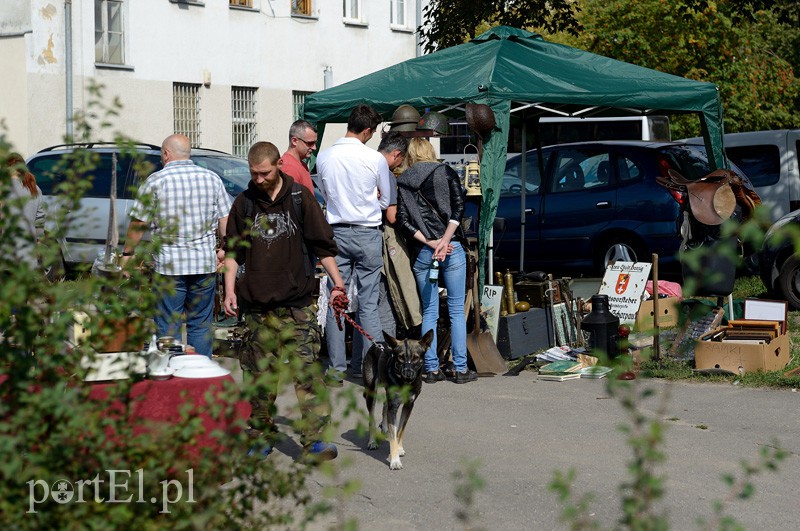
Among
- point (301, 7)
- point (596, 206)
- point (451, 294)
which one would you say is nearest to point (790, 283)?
point (596, 206)

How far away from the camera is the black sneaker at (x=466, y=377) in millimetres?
10570

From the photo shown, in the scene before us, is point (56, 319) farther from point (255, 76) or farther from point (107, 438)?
point (255, 76)

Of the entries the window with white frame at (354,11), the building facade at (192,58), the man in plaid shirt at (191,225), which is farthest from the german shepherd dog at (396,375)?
the window with white frame at (354,11)

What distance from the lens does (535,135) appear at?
15.4m

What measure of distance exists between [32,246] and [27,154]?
24.9 m

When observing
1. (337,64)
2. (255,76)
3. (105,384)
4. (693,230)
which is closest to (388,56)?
(337,64)

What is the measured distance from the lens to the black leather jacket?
10.2 m

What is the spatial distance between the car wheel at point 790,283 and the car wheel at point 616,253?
203cm

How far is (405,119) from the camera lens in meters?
12.0

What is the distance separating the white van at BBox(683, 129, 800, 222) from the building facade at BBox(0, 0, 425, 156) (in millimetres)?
12060

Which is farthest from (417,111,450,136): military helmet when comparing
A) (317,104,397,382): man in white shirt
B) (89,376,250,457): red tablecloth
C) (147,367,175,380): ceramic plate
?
(89,376,250,457): red tablecloth

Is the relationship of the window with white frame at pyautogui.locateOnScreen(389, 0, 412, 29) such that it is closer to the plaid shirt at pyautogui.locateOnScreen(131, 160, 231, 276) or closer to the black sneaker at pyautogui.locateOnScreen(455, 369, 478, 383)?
the black sneaker at pyautogui.locateOnScreen(455, 369, 478, 383)

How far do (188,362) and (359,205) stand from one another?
13.9 ft

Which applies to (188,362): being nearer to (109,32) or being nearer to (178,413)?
(178,413)
